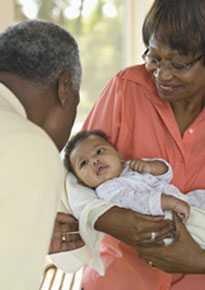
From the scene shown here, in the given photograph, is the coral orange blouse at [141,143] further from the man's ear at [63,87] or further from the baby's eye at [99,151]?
the man's ear at [63,87]

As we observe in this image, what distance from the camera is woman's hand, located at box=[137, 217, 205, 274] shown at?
1445 millimetres

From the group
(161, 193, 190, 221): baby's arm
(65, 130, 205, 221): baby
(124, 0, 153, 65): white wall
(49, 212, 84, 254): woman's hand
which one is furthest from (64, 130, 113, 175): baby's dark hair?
(124, 0, 153, 65): white wall

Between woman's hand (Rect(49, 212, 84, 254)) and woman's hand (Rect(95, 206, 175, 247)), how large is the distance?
137mm

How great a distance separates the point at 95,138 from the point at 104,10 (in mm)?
1765

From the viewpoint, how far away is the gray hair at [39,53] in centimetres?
124

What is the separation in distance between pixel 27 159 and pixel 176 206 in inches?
21.2

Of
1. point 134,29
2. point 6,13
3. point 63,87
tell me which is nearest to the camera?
point 63,87

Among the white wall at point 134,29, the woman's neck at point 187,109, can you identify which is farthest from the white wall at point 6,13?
the woman's neck at point 187,109

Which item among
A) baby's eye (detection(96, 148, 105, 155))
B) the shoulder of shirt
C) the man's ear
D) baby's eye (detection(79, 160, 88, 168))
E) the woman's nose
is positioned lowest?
baby's eye (detection(79, 160, 88, 168))

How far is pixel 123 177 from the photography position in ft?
5.09

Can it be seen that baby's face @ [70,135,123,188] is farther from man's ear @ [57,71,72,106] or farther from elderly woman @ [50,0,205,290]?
man's ear @ [57,71,72,106]

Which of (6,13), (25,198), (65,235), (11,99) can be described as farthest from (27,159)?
(6,13)

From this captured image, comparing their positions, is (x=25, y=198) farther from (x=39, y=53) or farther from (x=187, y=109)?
(x=187, y=109)

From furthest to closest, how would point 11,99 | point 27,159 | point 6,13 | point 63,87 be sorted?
point 6,13 → point 63,87 → point 11,99 → point 27,159
